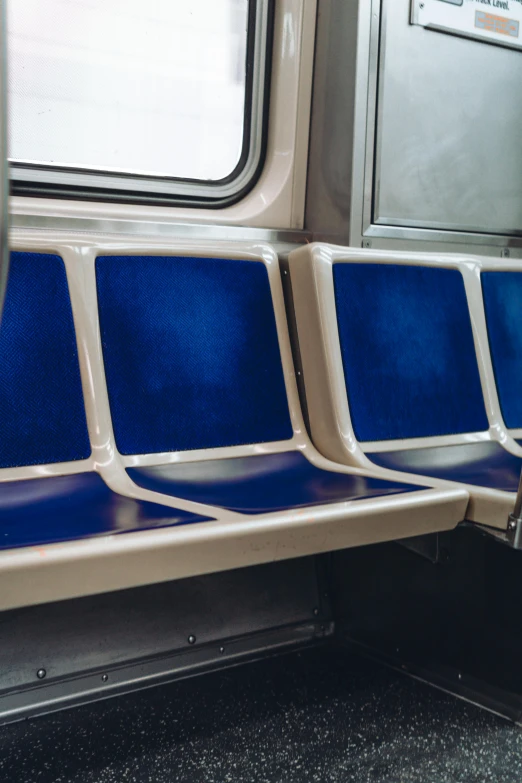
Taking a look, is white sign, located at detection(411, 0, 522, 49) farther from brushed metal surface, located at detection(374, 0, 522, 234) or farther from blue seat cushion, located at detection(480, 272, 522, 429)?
blue seat cushion, located at detection(480, 272, 522, 429)

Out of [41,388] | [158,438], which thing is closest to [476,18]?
[158,438]

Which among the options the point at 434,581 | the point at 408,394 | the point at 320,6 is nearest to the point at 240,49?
the point at 320,6

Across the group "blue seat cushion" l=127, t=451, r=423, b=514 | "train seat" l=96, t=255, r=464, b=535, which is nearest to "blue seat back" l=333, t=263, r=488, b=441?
"train seat" l=96, t=255, r=464, b=535

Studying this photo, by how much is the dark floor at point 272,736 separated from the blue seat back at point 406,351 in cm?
62

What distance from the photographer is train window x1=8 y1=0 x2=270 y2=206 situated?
202 centimetres

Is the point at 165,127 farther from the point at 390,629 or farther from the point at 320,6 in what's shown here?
the point at 390,629

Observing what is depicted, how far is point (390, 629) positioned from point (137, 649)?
64 cm

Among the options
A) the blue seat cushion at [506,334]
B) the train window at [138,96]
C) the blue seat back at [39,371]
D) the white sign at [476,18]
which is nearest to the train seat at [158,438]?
the blue seat back at [39,371]

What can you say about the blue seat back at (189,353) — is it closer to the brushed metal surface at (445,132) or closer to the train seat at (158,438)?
the train seat at (158,438)

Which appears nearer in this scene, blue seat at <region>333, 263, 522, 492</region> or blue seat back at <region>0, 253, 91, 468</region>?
blue seat back at <region>0, 253, 91, 468</region>

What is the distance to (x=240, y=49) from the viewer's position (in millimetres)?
2348

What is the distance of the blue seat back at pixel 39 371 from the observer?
1.58 m

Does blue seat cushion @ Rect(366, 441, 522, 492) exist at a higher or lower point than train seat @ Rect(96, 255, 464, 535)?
lower

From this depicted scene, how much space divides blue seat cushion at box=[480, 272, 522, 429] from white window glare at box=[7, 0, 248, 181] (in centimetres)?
86
